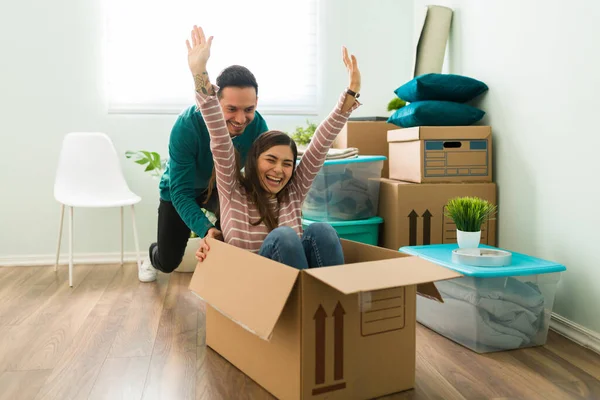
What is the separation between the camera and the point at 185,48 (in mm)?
3137

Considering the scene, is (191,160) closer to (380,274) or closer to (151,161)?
(380,274)

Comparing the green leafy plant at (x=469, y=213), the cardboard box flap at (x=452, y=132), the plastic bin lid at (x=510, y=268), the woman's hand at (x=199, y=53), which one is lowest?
the plastic bin lid at (x=510, y=268)

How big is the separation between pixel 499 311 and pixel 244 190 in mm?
853

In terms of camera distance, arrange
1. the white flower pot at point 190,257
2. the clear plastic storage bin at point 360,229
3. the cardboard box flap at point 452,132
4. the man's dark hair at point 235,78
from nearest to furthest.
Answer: the man's dark hair at point 235,78 → the cardboard box flap at point 452,132 → the clear plastic storage bin at point 360,229 → the white flower pot at point 190,257

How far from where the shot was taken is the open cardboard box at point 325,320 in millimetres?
1170

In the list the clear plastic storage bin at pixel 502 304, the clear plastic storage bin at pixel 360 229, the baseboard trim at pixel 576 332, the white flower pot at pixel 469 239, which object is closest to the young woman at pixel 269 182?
the clear plastic storage bin at pixel 502 304

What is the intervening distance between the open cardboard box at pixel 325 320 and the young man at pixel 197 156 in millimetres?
334

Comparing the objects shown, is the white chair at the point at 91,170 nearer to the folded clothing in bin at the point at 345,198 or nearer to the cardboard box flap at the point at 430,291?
the folded clothing in bin at the point at 345,198

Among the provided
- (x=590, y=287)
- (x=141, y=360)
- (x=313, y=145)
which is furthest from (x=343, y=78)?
(x=141, y=360)

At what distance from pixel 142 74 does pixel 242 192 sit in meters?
1.84

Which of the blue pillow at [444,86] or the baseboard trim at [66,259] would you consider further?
the baseboard trim at [66,259]

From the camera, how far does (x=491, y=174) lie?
227cm

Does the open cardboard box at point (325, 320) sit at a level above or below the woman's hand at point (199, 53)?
below

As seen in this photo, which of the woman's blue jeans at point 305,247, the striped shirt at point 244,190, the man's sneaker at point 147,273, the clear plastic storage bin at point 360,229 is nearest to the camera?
the woman's blue jeans at point 305,247
